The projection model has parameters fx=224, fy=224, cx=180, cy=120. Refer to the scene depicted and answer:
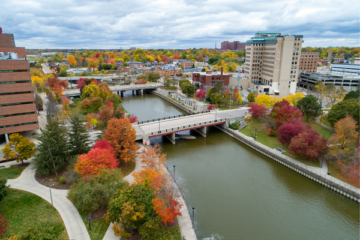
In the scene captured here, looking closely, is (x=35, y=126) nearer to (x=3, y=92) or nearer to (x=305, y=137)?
(x=3, y=92)

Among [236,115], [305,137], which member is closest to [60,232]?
[305,137]

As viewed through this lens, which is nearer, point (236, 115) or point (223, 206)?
point (223, 206)

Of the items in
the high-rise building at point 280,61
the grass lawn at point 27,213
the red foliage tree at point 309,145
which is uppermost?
the high-rise building at point 280,61

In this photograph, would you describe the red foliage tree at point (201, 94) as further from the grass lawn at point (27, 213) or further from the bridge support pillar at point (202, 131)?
the grass lawn at point (27, 213)

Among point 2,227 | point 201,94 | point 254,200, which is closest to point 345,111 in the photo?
point 254,200

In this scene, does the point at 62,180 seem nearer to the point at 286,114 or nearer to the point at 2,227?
the point at 2,227

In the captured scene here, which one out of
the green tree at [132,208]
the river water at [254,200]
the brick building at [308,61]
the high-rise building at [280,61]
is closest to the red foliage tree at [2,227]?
the green tree at [132,208]
